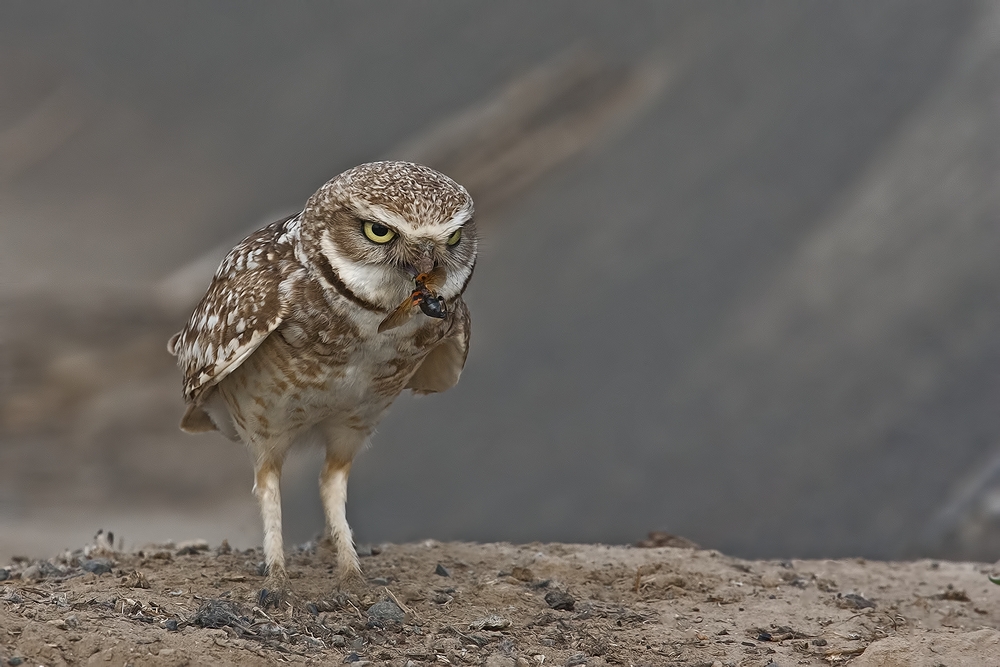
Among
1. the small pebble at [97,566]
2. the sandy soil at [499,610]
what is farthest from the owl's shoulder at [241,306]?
the sandy soil at [499,610]

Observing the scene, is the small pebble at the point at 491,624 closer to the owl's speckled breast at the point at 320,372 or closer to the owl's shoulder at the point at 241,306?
the owl's speckled breast at the point at 320,372

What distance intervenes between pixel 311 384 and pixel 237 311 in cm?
47

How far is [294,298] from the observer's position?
4.30 meters

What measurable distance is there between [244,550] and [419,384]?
1.35 metres

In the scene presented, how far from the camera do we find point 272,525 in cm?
471

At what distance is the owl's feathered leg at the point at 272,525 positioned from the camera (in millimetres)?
4418

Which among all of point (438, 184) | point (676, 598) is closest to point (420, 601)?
point (676, 598)

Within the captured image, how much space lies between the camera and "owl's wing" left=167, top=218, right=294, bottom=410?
14.3 feet

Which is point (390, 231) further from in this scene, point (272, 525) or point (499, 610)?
point (499, 610)

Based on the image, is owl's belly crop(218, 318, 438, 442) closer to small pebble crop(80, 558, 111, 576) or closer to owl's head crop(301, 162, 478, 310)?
owl's head crop(301, 162, 478, 310)

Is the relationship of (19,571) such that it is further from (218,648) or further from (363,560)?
(218,648)

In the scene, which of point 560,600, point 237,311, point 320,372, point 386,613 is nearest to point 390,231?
point 320,372

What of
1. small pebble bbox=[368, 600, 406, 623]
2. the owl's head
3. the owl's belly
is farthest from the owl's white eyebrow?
small pebble bbox=[368, 600, 406, 623]

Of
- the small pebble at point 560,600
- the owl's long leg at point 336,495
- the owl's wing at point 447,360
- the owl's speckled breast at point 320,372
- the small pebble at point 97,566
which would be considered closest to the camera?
the owl's speckled breast at point 320,372
